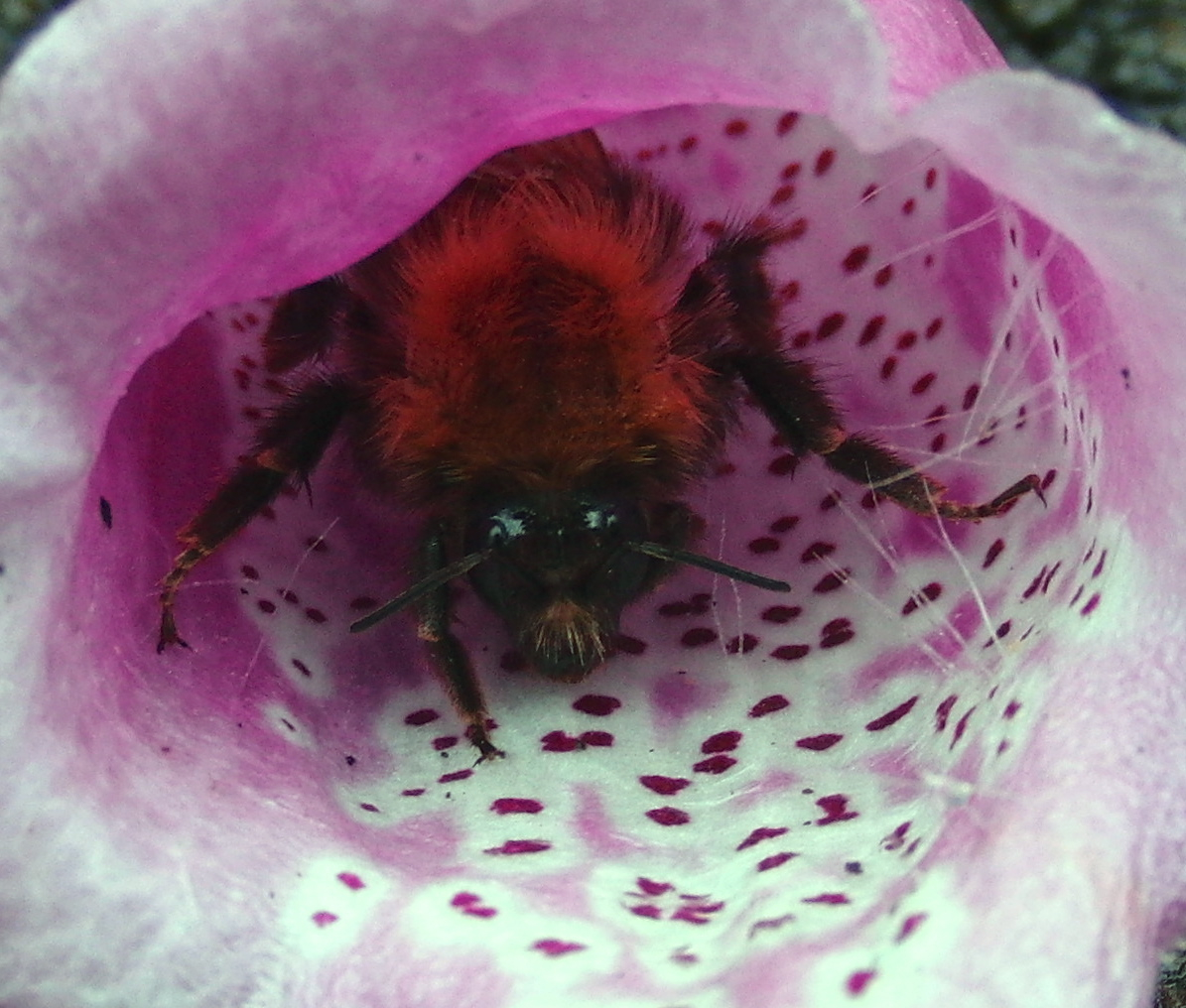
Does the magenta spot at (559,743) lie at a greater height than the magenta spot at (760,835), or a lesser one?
greater

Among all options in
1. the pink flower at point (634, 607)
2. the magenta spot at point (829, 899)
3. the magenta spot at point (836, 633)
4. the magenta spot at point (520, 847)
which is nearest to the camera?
the pink flower at point (634, 607)

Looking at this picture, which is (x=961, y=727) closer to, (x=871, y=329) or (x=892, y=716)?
(x=892, y=716)

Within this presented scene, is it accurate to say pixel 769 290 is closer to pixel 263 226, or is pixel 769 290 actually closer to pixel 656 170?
pixel 656 170

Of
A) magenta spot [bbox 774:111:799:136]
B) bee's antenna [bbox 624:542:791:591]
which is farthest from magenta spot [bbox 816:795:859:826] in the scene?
magenta spot [bbox 774:111:799:136]

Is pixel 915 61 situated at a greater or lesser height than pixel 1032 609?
greater

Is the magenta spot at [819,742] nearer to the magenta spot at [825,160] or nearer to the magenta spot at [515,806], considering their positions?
the magenta spot at [515,806]

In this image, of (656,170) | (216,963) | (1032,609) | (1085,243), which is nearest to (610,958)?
(216,963)

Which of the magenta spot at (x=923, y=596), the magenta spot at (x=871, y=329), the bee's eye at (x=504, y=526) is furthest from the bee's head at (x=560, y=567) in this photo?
the magenta spot at (x=871, y=329)
